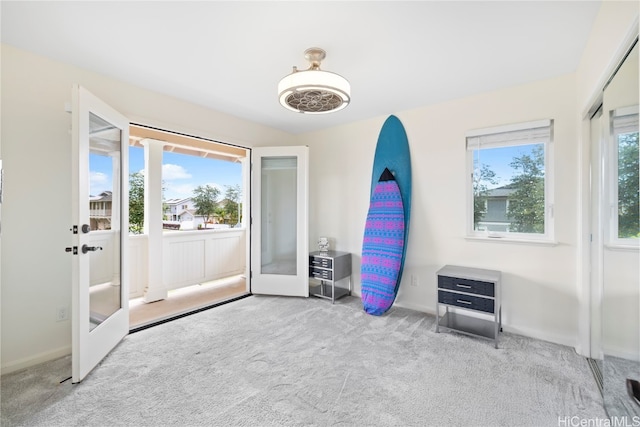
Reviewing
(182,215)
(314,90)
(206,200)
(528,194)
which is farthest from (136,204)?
(528,194)

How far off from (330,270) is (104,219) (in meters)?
2.46

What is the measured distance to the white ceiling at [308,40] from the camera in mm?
1718

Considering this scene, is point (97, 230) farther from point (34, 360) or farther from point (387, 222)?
point (387, 222)

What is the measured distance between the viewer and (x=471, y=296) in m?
2.60

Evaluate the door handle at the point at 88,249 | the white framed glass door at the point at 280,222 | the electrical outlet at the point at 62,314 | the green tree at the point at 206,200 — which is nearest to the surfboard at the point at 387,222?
the white framed glass door at the point at 280,222

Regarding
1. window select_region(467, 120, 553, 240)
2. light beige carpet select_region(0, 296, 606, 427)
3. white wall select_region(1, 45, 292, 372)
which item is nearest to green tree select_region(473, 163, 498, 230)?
window select_region(467, 120, 553, 240)

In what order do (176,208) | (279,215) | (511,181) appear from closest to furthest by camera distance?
(511,181) → (279,215) → (176,208)

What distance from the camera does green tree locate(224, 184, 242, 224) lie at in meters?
5.57

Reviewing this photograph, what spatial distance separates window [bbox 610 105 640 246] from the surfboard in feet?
5.93

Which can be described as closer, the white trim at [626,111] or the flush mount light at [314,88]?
the white trim at [626,111]

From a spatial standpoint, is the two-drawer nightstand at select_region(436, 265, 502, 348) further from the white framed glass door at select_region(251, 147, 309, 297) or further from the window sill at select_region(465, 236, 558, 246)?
the white framed glass door at select_region(251, 147, 309, 297)

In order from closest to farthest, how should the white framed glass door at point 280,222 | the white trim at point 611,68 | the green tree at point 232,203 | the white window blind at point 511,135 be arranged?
1. the white trim at point 611,68
2. the white window blind at point 511,135
3. the white framed glass door at point 280,222
4. the green tree at point 232,203

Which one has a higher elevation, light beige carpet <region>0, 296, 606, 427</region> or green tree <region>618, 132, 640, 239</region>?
green tree <region>618, 132, 640, 239</region>
